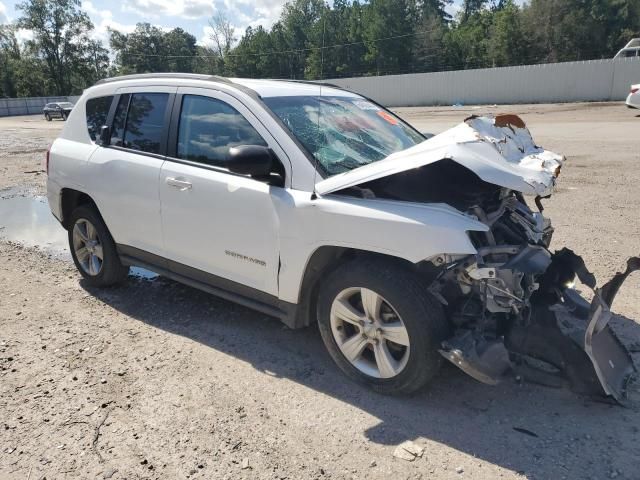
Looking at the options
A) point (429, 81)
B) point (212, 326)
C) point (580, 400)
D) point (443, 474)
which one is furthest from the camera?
point (429, 81)

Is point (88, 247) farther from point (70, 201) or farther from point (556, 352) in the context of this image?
point (556, 352)

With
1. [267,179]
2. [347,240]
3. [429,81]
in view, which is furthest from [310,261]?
[429,81]

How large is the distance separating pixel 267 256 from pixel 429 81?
39913 millimetres

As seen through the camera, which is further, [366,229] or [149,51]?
[149,51]

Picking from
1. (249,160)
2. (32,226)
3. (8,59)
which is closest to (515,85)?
(32,226)

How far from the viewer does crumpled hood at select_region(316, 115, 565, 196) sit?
2814 mm

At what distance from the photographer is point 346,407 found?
3.17 meters

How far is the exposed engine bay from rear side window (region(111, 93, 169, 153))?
190cm

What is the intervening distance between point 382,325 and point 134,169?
2.43 m

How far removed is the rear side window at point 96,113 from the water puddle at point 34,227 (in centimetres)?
156

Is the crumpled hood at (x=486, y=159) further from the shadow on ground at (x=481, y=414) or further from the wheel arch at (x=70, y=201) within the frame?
the wheel arch at (x=70, y=201)

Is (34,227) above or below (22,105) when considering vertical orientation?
below

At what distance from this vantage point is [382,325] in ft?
10.2

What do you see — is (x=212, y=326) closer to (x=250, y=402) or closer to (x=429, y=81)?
(x=250, y=402)
